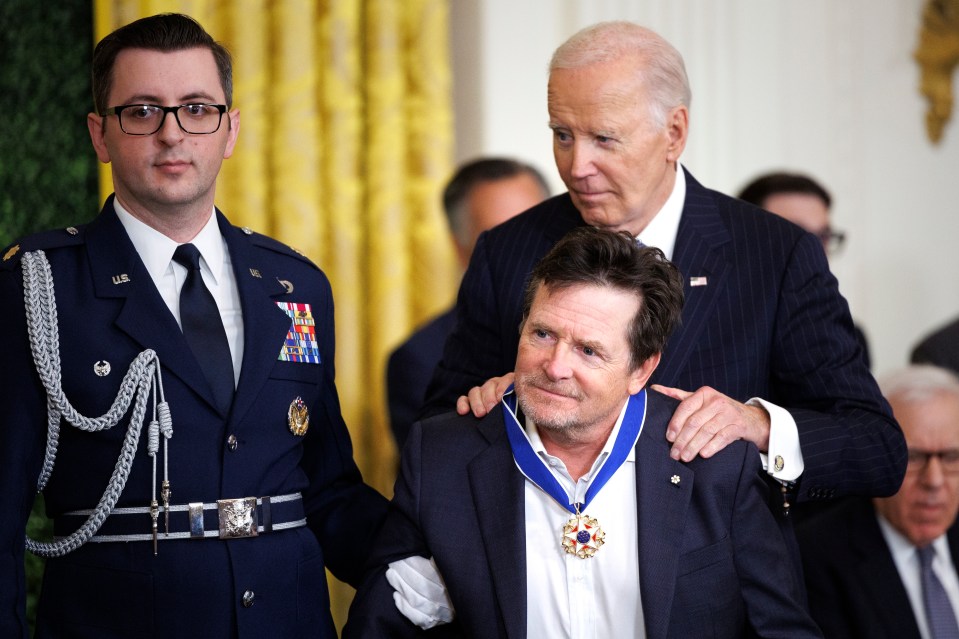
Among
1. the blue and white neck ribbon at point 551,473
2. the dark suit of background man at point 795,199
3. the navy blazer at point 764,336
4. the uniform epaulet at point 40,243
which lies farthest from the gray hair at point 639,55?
the dark suit of background man at point 795,199

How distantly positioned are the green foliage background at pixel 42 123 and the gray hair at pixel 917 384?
2501mm

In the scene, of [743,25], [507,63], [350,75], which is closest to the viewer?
[350,75]

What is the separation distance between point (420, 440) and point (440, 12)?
2370 millimetres

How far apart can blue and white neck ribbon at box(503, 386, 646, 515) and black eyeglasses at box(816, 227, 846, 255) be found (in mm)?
2080

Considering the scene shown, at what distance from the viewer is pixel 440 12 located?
14.9ft

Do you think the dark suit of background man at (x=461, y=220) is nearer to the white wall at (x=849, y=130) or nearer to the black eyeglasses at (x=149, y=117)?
the white wall at (x=849, y=130)

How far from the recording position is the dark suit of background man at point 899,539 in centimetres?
352

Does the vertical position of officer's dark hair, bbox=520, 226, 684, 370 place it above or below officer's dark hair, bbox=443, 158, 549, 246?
below

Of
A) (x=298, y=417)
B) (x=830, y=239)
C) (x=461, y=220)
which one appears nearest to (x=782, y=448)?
(x=298, y=417)

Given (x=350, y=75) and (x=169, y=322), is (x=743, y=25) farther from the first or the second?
(x=169, y=322)

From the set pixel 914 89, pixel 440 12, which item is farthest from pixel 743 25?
pixel 440 12

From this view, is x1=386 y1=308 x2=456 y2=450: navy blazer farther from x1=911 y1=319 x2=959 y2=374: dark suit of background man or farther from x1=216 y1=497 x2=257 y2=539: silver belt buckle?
x1=911 y1=319 x2=959 y2=374: dark suit of background man

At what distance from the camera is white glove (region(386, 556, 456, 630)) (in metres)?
2.44

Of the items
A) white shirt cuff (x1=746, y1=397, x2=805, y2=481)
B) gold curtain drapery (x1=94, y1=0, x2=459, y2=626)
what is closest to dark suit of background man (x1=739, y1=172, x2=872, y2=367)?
gold curtain drapery (x1=94, y1=0, x2=459, y2=626)
